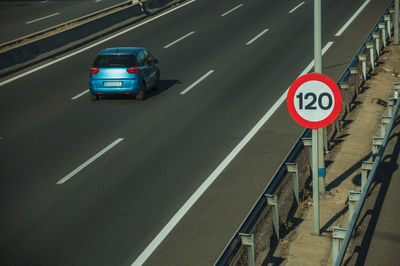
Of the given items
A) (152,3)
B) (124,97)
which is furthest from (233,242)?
(152,3)

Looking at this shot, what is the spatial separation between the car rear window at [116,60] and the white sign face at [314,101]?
1143 centimetres

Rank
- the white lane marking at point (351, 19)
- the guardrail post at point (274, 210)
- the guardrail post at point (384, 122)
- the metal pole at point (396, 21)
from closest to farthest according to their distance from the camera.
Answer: the guardrail post at point (274, 210), the guardrail post at point (384, 122), the metal pole at point (396, 21), the white lane marking at point (351, 19)

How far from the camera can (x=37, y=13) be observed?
38.8 meters

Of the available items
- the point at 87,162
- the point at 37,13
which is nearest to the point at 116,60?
the point at 87,162

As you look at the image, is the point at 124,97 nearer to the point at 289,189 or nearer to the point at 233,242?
the point at 289,189

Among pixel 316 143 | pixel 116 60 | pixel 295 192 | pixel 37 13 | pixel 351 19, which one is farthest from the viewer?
pixel 37 13

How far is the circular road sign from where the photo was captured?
1008 cm

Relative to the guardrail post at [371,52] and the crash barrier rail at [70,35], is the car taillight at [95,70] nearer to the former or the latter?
the crash barrier rail at [70,35]

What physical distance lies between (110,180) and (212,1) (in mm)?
28010

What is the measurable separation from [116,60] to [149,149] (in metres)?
5.97

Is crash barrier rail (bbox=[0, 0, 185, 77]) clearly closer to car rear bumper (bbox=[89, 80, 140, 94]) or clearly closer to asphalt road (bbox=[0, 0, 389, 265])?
asphalt road (bbox=[0, 0, 389, 265])

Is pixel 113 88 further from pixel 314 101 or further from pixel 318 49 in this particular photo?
pixel 314 101

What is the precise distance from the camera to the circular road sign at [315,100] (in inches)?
397

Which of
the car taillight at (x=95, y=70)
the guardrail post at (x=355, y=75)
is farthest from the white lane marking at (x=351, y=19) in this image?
the car taillight at (x=95, y=70)
